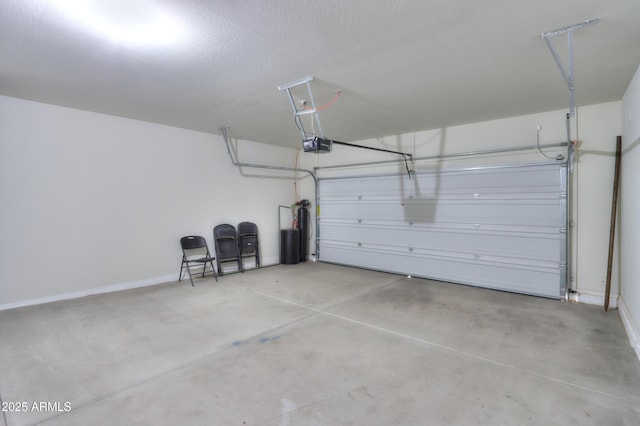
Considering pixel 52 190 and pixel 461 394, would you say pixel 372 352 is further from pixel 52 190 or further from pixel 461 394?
pixel 52 190

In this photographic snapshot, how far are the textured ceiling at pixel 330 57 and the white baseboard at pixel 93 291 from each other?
239 cm

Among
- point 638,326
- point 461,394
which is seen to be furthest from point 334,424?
point 638,326

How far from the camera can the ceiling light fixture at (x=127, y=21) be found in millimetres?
1903

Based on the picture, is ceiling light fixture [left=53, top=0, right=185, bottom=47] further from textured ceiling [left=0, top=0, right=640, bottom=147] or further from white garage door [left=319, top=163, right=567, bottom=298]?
white garage door [left=319, top=163, right=567, bottom=298]

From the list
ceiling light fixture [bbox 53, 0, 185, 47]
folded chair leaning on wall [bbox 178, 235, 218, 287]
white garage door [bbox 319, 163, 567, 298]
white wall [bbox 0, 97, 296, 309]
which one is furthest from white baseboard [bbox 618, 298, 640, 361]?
white wall [bbox 0, 97, 296, 309]

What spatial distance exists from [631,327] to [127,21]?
4.75m

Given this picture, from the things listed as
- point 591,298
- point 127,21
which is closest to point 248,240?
point 127,21

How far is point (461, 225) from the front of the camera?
4.88m

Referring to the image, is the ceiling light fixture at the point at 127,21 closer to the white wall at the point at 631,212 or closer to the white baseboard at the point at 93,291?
the white baseboard at the point at 93,291

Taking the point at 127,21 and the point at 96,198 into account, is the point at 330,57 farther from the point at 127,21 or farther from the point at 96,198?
the point at 96,198

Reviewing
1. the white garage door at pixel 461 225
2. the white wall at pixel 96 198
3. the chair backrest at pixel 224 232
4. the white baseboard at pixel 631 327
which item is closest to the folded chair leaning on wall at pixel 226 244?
the chair backrest at pixel 224 232

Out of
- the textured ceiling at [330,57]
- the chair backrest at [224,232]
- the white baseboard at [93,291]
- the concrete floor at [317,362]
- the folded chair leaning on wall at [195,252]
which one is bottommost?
the concrete floor at [317,362]

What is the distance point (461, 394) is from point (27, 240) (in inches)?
189

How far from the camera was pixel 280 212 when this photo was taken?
6691mm
